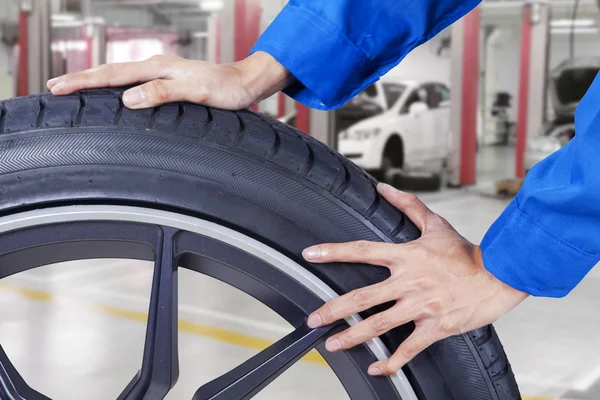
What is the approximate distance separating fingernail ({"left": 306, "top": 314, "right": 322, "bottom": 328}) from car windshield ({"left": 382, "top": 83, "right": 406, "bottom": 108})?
25.2ft

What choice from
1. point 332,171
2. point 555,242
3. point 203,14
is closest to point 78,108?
point 332,171

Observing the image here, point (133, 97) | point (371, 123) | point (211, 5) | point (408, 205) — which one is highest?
point (211, 5)

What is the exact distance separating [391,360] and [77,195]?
445 millimetres

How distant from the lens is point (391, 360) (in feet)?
2.94

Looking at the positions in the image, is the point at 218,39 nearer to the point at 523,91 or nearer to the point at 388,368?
the point at 523,91

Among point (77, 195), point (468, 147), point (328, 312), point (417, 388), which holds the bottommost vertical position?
point (468, 147)

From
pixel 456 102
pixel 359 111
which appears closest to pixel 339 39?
pixel 359 111

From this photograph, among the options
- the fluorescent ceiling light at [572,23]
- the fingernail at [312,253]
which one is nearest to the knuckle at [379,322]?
the fingernail at [312,253]

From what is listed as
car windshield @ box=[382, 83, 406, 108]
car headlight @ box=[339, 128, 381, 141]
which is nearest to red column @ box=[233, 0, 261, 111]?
car headlight @ box=[339, 128, 381, 141]

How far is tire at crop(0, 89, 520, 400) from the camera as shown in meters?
0.89

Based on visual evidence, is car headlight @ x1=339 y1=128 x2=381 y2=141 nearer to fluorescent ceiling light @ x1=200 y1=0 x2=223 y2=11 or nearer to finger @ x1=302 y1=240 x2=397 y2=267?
fluorescent ceiling light @ x1=200 y1=0 x2=223 y2=11

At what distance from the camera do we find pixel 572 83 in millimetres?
8648

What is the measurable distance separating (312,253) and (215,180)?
0.15 meters

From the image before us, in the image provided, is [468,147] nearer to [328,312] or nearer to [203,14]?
[203,14]
